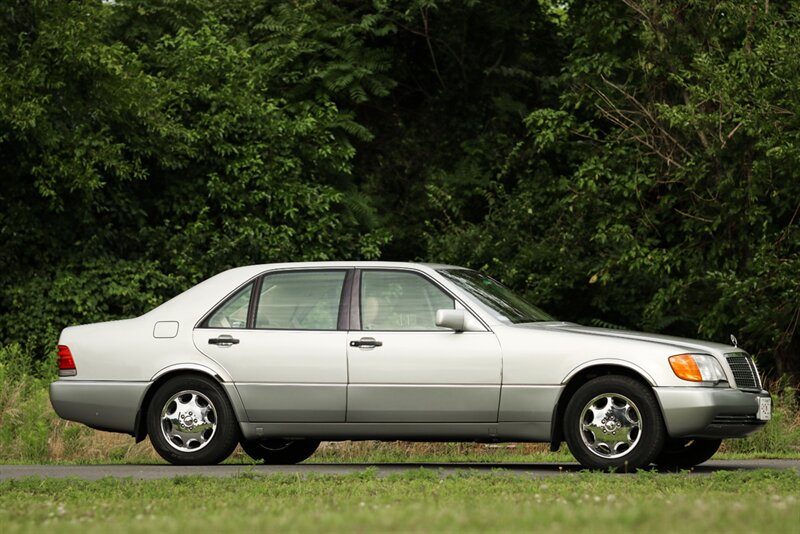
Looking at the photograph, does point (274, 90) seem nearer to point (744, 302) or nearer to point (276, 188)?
point (276, 188)

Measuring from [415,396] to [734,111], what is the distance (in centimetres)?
951

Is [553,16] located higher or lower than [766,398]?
higher

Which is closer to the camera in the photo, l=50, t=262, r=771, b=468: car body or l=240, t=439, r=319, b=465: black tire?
l=50, t=262, r=771, b=468: car body

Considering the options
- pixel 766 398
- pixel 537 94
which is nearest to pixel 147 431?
pixel 766 398

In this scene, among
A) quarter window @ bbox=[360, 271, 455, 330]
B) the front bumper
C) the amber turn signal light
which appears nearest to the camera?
the front bumper

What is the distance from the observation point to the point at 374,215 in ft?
84.0

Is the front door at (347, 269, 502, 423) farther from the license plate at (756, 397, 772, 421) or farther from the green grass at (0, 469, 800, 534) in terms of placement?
the license plate at (756, 397, 772, 421)

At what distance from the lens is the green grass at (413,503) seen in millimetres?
6156

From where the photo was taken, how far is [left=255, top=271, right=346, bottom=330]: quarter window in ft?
36.8

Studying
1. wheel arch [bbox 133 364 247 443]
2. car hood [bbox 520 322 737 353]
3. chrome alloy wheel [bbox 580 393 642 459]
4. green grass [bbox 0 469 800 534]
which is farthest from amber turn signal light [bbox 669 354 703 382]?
wheel arch [bbox 133 364 247 443]

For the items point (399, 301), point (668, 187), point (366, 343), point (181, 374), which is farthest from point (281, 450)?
→ point (668, 187)

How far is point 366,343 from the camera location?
10.9m

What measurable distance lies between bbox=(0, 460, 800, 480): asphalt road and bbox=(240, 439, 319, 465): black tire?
73 centimetres

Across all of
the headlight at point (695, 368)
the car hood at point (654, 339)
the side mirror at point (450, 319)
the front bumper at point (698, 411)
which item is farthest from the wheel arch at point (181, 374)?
the headlight at point (695, 368)
